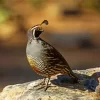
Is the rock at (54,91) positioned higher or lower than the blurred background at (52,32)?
lower

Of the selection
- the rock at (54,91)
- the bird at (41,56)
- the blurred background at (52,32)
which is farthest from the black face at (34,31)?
the blurred background at (52,32)

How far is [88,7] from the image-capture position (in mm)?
13523

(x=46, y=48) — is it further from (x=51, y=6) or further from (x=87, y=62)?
(x=51, y=6)

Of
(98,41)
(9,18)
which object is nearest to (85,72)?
(98,41)

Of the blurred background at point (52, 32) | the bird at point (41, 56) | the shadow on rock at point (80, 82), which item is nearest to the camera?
the bird at point (41, 56)

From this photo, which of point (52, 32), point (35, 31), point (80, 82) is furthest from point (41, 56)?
point (52, 32)

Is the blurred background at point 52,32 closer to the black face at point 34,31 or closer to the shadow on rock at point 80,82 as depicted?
the shadow on rock at point 80,82

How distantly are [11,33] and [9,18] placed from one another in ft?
1.45

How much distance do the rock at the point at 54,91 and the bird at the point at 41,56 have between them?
0.31 feet

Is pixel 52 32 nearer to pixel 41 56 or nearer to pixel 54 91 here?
pixel 41 56

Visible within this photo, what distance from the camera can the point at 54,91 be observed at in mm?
5707

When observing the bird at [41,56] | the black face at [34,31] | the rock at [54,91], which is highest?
the black face at [34,31]

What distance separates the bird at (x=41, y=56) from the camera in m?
5.68

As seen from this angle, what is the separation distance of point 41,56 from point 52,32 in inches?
252
